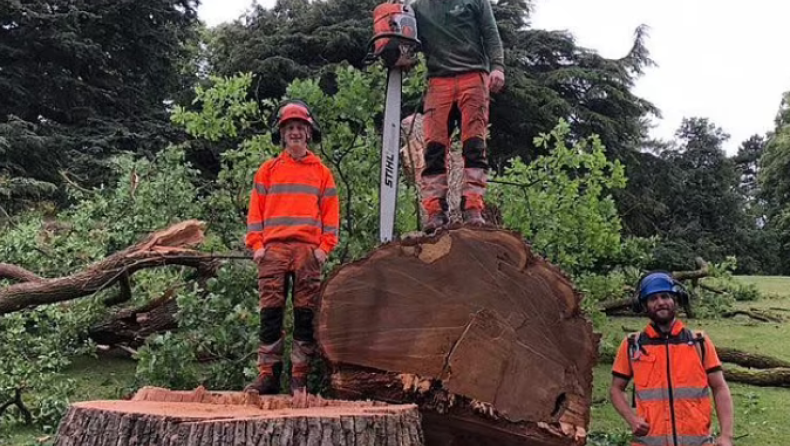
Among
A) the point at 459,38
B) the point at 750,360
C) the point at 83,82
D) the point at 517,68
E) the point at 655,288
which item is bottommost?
the point at 750,360

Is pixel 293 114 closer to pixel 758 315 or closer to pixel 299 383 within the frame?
pixel 299 383

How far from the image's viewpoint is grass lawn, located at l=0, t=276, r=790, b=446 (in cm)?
493

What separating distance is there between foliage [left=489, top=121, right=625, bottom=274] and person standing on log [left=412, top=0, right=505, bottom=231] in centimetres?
138

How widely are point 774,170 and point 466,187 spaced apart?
26.1 metres

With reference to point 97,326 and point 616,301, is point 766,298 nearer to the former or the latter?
point 616,301

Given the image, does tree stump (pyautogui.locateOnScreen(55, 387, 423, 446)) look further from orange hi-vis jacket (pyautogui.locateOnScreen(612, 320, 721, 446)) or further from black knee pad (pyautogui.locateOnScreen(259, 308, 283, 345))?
orange hi-vis jacket (pyautogui.locateOnScreen(612, 320, 721, 446))

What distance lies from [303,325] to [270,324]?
145 mm

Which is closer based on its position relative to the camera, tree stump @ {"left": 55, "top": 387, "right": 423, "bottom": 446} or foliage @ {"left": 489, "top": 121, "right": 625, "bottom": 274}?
tree stump @ {"left": 55, "top": 387, "right": 423, "bottom": 446}

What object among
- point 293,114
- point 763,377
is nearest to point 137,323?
point 293,114

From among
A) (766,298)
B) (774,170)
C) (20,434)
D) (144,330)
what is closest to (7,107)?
(144,330)

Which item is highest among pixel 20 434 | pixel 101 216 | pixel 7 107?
pixel 7 107

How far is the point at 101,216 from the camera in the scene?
666 cm

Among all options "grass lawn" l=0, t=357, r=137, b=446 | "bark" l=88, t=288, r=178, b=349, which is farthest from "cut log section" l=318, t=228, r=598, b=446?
"bark" l=88, t=288, r=178, b=349

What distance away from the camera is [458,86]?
3766 mm
